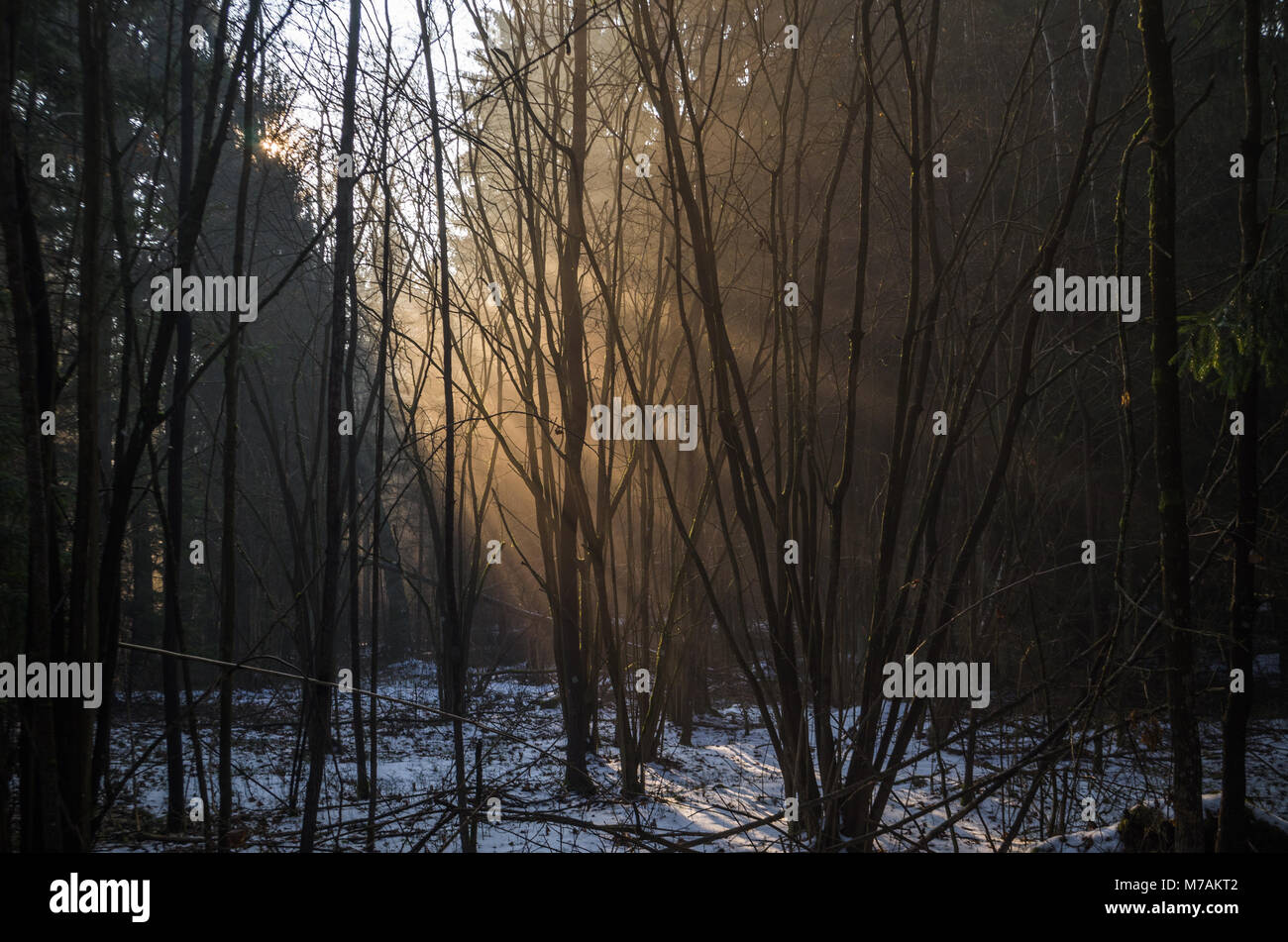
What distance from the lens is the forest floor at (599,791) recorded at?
2449 mm

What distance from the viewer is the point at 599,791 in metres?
4.29

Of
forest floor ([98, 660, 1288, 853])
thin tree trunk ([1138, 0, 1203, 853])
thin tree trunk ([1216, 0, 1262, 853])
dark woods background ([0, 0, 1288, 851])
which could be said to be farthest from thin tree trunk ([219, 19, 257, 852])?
thin tree trunk ([1216, 0, 1262, 853])

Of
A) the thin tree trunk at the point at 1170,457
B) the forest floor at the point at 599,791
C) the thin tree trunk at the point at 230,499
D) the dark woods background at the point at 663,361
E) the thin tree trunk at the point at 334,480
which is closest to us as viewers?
the dark woods background at the point at 663,361

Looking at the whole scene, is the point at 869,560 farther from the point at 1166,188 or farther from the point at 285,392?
the point at 285,392

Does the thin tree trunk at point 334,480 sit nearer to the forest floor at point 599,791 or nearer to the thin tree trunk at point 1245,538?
the forest floor at point 599,791

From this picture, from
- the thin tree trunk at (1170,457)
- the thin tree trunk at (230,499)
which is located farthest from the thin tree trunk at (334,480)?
the thin tree trunk at (1170,457)

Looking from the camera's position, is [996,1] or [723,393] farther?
[996,1]

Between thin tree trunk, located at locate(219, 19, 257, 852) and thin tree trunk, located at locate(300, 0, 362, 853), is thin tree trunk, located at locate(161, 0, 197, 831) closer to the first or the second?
thin tree trunk, located at locate(219, 19, 257, 852)

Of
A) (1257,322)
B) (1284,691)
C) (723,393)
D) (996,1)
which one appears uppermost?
(996,1)

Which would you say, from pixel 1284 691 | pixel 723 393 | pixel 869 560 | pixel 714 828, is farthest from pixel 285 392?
pixel 1284 691

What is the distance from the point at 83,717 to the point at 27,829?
23cm

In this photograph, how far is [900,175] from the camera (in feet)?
18.5

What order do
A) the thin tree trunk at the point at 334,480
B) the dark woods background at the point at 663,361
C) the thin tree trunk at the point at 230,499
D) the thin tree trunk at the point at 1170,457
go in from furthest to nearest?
the thin tree trunk at the point at 334,480 → the thin tree trunk at the point at 230,499 → the thin tree trunk at the point at 1170,457 → the dark woods background at the point at 663,361
